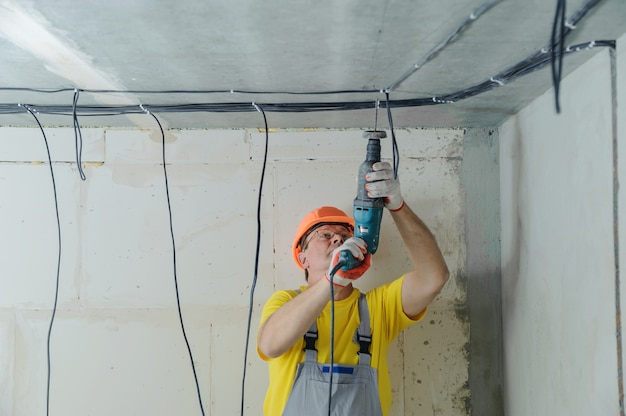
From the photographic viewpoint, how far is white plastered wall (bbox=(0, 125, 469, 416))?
212 cm

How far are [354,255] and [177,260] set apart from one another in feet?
3.00

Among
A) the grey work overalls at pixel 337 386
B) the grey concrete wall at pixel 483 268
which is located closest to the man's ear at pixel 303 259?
the grey work overalls at pixel 337 386

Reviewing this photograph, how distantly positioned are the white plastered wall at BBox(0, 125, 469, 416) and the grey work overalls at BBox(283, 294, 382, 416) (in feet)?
1.15

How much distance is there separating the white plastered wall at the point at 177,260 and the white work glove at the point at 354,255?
1.54ft

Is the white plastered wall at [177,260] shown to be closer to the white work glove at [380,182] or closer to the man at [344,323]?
the man at [344,323]

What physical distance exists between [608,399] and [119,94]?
1630 mm

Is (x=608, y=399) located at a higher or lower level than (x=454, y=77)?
lower

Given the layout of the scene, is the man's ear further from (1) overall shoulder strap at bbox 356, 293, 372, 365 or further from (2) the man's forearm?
(2) the man's forearm

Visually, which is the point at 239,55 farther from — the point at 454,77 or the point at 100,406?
the point at 100,406

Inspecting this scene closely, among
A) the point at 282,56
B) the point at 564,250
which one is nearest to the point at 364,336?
the point at 564,250

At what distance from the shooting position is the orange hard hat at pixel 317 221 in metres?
1.93

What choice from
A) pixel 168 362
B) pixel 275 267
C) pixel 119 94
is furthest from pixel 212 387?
pixel 119 94

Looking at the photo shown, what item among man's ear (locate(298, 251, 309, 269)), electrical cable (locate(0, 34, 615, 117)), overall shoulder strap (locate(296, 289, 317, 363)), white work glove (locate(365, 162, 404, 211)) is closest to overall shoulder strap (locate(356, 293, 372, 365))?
overall shoulder strap (locate(296, 289, 317, 363))

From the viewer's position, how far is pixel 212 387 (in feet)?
6.93
